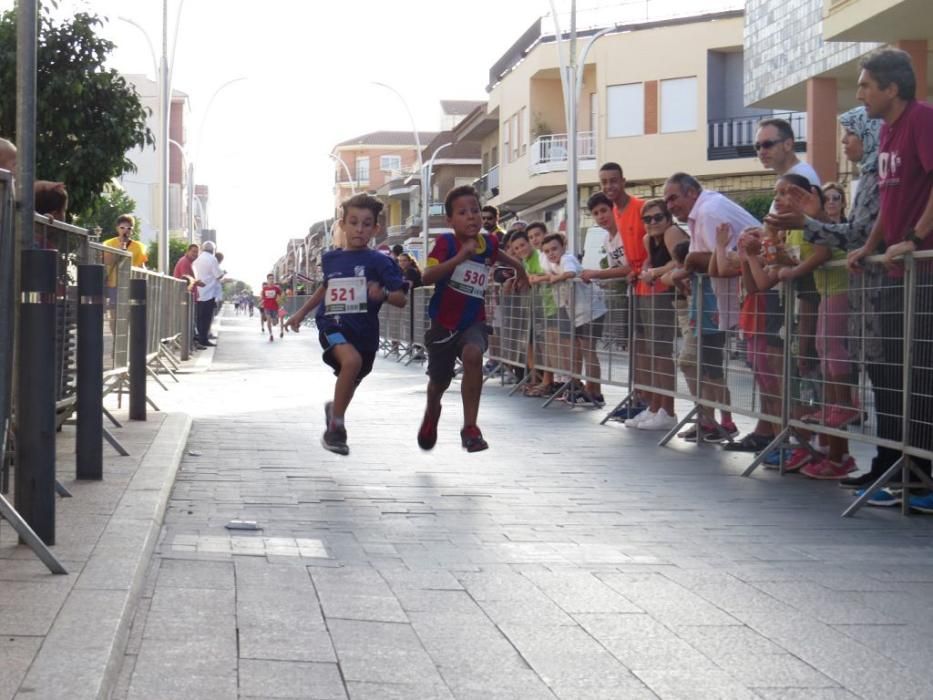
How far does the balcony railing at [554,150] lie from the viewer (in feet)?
162

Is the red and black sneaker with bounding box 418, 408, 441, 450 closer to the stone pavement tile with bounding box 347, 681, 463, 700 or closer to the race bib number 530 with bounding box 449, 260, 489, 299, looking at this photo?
the race bib number 530 with bounding box 449, 260, 489, 299

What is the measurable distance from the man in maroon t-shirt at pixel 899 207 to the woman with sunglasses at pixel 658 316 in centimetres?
397

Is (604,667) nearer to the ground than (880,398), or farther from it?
nearer to the ground

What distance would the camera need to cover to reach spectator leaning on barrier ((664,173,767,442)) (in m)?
11.1

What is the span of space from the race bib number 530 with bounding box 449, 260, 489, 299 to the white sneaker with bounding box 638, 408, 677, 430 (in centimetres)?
303

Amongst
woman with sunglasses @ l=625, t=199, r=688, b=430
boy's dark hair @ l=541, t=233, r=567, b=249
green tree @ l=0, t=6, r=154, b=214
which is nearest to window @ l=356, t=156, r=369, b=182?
green tree @ l=0, t=6, r=154, b=214

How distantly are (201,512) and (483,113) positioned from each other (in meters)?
55.9

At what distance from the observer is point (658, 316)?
13.0 meters

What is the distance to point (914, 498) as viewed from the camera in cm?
812

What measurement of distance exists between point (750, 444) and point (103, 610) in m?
7.03

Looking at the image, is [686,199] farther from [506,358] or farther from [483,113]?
[483,113]

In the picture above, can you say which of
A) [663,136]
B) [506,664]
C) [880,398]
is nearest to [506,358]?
[880,398]

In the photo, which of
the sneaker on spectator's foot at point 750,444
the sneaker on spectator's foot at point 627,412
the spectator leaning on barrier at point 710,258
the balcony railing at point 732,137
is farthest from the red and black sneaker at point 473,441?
the balcony railing at point 732,137

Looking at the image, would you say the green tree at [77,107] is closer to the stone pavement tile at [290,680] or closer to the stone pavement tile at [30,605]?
the stone pavement tile at [30,605]
